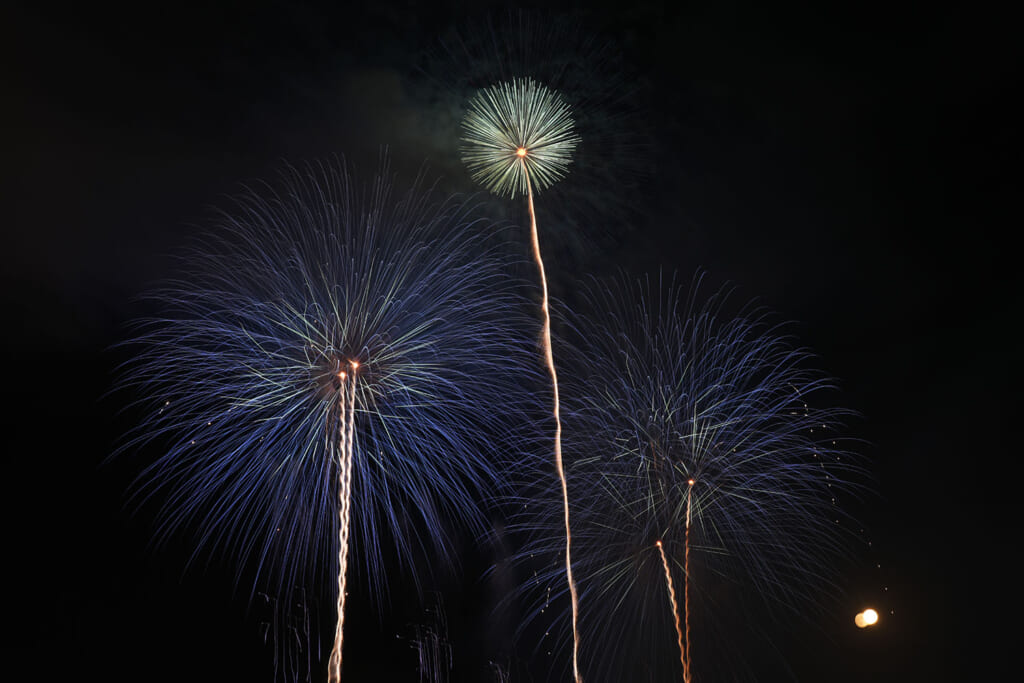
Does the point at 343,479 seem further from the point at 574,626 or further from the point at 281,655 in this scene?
the point at 281,655

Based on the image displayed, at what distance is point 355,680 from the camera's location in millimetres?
35781

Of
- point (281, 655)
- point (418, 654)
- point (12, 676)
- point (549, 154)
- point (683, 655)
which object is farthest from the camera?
point (281, 655)

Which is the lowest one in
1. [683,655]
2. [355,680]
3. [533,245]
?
[683,655]

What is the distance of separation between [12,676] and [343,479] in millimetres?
24516

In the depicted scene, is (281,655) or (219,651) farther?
(281,655)

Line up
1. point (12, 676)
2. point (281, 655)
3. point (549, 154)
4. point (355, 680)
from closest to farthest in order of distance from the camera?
1. point (549, 154)
2. point (12, 676)
3. point (355, 680)
4. point (281, 655)

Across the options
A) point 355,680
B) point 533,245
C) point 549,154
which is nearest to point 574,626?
point 533,245

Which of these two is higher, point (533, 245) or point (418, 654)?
point (533, 245)

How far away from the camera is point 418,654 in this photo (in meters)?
38.2

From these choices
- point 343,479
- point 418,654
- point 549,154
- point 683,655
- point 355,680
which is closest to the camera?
point 549,154

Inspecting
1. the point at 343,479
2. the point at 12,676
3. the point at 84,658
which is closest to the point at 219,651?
the point at 84,658

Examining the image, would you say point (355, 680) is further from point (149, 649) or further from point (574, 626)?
point (574, 626)

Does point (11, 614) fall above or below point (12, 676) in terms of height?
above

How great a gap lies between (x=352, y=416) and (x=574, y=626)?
23.9 feet
